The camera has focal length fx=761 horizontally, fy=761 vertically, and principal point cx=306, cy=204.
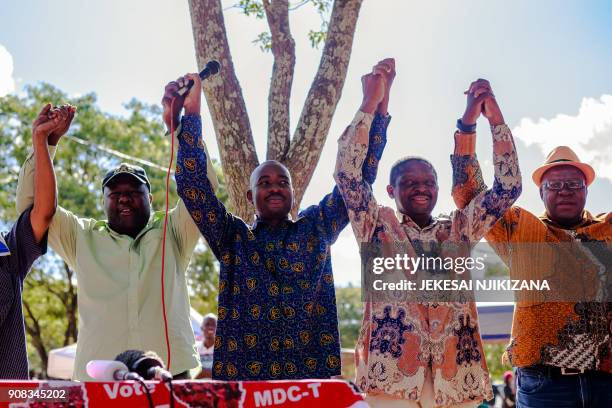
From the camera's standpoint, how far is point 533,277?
3.77 meters

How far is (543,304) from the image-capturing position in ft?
12.1

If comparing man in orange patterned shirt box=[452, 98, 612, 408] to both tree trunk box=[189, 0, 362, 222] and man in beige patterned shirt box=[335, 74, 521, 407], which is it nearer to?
man in beige patterned shirt box=[335, 74, 521, 407]

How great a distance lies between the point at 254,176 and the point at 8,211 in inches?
573

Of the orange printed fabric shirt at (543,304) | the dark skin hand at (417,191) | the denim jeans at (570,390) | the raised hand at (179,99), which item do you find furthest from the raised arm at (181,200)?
the denim jeans at (570,390)

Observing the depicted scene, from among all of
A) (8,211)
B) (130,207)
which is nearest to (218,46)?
(130,207)

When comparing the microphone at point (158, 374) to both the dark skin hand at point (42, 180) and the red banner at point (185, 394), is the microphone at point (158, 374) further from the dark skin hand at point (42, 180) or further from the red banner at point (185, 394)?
the dark skin hand at point (42, 180)

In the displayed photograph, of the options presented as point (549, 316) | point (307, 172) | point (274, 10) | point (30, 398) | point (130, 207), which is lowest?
point (30, 398)

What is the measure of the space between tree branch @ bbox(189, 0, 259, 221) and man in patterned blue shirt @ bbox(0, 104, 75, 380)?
4.51 ft

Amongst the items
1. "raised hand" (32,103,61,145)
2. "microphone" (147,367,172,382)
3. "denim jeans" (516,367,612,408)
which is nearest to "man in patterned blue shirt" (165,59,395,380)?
"raised hand" (32,103,61,145)

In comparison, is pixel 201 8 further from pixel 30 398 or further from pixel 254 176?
pixel 30 398

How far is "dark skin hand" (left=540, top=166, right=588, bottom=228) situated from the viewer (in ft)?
12.6

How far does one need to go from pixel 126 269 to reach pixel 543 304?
203 centimetres

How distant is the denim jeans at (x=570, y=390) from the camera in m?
3.55

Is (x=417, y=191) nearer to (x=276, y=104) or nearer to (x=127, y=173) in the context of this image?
(x=127, y=173)
